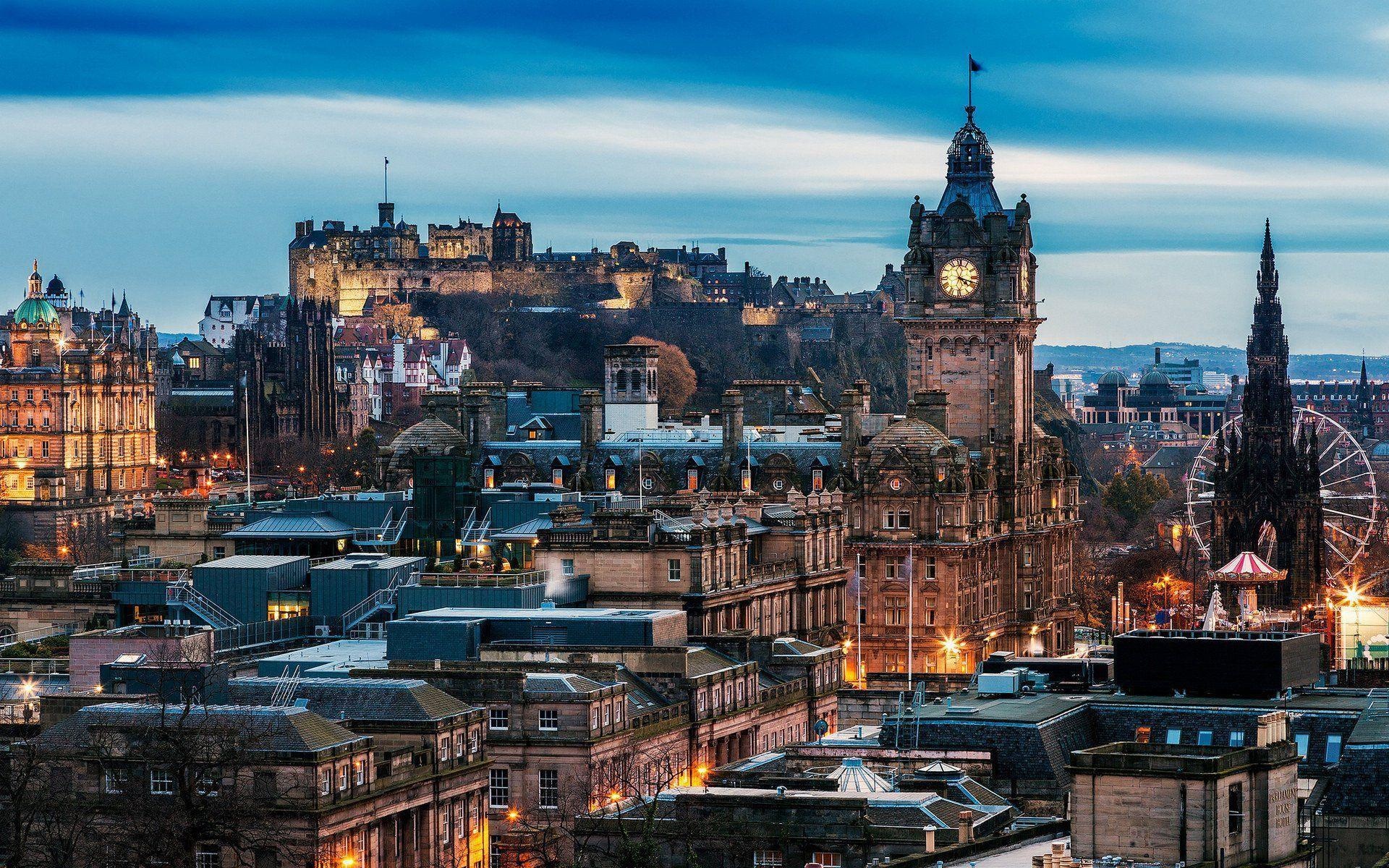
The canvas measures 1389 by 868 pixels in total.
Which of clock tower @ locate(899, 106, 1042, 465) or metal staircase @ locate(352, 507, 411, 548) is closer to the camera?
metal staircase @ locate(352, 507, 411, 548)

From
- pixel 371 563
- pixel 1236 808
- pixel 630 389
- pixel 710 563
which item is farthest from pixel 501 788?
pixel 630 389

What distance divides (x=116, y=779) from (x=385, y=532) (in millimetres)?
52499

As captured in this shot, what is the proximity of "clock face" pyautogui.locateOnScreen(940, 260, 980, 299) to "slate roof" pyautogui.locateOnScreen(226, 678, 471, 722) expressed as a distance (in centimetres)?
7031

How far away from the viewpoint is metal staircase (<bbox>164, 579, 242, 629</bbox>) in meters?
112

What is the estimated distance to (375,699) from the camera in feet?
273

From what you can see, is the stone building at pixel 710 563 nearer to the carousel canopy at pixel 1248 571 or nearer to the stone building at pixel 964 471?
the stone building at pixel 964 471

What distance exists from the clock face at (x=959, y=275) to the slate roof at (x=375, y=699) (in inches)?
2768

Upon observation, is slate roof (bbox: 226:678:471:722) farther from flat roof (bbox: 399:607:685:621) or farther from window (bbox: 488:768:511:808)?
flat roof (bbox: 399:607:685:621)

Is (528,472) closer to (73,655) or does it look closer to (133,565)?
(133,565)

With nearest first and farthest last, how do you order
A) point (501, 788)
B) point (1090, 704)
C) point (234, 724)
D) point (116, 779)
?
point (116, 779)
point (234, 724)
point (501, 788)
point (1090, 704)

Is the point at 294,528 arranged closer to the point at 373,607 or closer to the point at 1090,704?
the point at 373,607

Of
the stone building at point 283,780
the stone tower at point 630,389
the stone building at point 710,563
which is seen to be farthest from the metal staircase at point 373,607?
the stone tower at point 630,389

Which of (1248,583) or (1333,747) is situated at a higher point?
(1248,583)

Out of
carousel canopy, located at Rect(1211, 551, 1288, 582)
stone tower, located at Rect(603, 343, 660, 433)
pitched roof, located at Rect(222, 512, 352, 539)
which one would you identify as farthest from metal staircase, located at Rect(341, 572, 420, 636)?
carousel canopy, located at Rect(1211, 551, 1288, 582)
